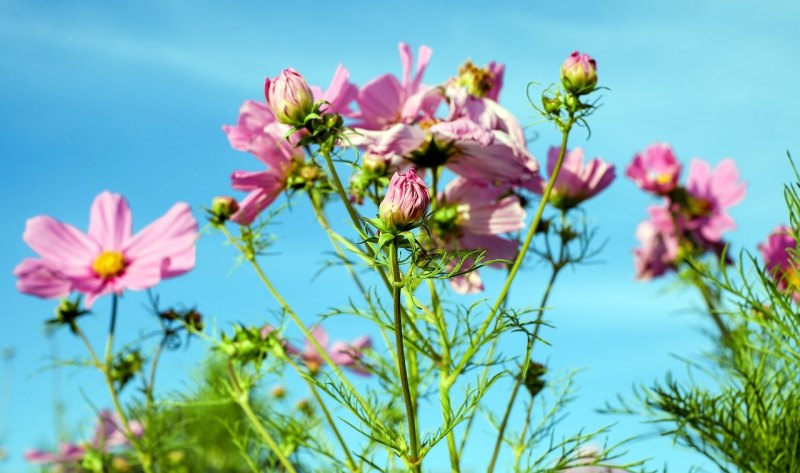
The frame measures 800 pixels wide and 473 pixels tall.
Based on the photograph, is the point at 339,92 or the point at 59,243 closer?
the point at 339,92

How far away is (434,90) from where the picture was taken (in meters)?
1.03

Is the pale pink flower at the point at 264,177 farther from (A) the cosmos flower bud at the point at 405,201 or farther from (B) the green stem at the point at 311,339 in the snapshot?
(A) the cosmos flower bud at the point at 405,201

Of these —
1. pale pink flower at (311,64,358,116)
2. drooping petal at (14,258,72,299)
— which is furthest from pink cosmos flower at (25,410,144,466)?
pale pink flower at (311,64,358,116)

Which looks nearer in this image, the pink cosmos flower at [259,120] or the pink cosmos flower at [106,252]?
the pink cosmos flower at [259,120]

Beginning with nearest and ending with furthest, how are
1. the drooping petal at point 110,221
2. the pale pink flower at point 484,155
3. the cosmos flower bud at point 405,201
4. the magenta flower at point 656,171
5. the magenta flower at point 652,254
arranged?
the cosmos flower bud at point 405,201 → the pale pink flower at point 484,155 → the drooping petal at point 110,221 → the magenta flower at point 656,171 → the magenta flower at point 652,254

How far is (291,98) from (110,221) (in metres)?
0.66

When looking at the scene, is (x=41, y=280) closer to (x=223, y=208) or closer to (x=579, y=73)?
(x=223, y=208)

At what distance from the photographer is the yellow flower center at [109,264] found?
125 centimetres

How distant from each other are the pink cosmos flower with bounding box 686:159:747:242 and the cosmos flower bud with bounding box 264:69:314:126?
143 cm

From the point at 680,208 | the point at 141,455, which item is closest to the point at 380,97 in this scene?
the point at 141,455

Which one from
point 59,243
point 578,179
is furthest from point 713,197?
point 59,243

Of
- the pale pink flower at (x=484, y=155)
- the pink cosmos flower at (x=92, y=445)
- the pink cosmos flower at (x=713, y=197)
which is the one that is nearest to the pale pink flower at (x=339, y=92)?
the pale pink flower at (x=484, y=155)

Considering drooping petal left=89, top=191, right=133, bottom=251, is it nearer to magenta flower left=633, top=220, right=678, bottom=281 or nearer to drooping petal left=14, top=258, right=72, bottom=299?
drooping petal left=14, top=258, right=72, bottom=299

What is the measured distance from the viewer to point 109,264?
1256mm
